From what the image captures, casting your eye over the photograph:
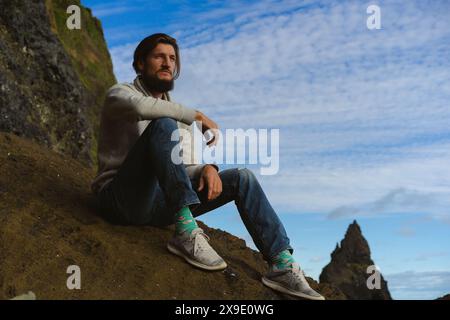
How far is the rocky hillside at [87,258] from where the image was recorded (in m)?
6.31

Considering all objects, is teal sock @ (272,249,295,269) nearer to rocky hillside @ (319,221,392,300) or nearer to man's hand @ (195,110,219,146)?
man's hand @ (195,110,219,146)

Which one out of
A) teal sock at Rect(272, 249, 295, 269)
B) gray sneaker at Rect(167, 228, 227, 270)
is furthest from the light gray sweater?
teal sock at Rect(272, 249, 295, 269)

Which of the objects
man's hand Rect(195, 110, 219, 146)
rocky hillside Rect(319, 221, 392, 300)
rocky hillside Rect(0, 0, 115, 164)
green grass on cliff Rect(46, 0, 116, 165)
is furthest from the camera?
rocky hillside Rect(319, 221, 392, 300)

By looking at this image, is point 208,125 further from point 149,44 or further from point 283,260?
point 283,260

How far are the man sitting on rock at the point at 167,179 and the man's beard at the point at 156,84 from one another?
0.04ft

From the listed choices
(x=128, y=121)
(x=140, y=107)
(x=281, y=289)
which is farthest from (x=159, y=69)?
(x=281, y=289)

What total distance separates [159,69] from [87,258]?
2.60 meters

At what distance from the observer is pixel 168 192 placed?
6234 millimetres

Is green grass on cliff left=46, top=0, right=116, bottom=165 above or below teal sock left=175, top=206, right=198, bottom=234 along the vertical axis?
above

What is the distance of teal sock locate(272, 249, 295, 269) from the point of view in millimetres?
6590

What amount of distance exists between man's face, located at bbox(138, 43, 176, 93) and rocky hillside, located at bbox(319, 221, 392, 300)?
69.7 m

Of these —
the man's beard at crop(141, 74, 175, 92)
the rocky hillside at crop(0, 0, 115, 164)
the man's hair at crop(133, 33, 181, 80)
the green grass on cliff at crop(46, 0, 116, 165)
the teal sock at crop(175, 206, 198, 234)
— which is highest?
the green grass on cliff at crop(46, 0, 116, 165)
